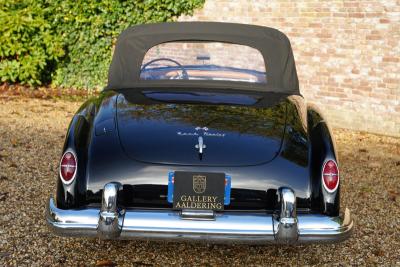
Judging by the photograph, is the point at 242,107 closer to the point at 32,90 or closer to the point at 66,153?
the point at 66,153

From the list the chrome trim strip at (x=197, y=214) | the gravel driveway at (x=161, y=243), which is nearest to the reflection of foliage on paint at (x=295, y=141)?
the chrome trim strip at (x=197, y=214)

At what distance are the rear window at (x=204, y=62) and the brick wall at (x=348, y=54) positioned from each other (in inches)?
180

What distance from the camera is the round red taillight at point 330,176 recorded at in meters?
3.65

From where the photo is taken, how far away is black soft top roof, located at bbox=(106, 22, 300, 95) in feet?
15.6

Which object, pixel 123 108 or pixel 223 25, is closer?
pixel 123 108

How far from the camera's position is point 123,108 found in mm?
4113

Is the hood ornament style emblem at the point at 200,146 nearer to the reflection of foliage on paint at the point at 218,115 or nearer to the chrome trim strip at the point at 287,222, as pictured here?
the reflection of foliage on paint at the point at 218,115

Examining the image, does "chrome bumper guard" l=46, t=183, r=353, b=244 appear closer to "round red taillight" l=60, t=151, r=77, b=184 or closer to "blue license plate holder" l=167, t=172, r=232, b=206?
"blue license plate holder" l=167, t=172, r=232, b=206

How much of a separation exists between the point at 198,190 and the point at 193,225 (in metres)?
0.21

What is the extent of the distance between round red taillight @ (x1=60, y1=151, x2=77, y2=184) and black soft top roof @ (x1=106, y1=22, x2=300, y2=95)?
1.14 metres

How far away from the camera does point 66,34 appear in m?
11.5

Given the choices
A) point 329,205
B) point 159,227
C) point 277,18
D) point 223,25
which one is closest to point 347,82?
point 277,18

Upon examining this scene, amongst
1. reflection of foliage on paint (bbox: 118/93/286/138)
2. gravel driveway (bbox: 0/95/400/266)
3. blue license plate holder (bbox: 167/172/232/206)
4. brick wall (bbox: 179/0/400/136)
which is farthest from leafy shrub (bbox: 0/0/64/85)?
blue license plate holder (bbox: 167/172/232/206)

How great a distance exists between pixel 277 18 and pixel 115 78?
561 cm
